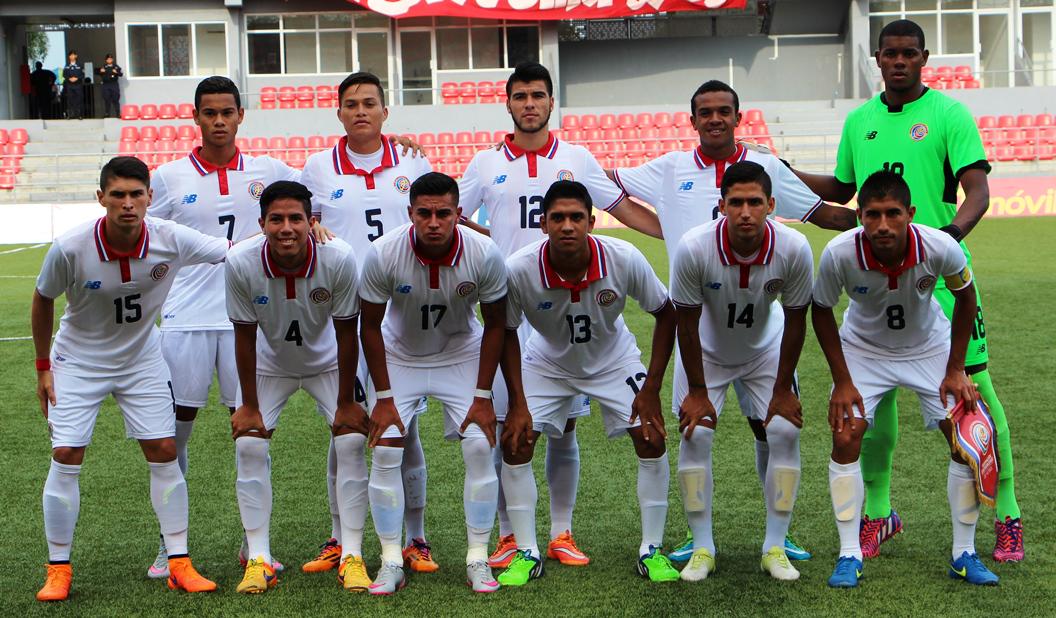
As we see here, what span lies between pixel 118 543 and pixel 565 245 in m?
2.64

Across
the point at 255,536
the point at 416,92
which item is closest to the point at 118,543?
the point at 255,536

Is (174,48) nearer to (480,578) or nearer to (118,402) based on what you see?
(118,402)

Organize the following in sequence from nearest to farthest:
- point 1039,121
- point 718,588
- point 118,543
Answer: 1. point 718,588
2. point 118,543
3. point 1039,121

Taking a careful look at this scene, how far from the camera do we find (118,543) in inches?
217

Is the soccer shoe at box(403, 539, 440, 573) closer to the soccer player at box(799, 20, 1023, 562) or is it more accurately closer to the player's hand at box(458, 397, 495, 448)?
the player's hand at box(458, 397, 495, 448)

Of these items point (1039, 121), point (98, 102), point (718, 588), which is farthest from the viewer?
point (98, 102)

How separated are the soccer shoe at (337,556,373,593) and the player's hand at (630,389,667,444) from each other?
4.33 feet

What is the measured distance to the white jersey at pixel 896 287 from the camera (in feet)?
15.3

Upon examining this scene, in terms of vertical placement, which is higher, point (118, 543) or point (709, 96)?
point (709, 96)

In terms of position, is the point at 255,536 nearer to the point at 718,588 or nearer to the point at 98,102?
the point at 718,588

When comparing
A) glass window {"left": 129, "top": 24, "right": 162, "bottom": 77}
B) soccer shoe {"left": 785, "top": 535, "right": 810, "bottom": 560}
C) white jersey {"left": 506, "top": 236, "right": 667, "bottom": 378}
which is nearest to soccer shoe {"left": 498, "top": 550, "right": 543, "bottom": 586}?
white jersey {"left": 506, "top": 236, "right": 667, "bottom": 378}

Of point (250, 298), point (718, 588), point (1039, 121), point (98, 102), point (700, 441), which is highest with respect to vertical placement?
point (98, 102)

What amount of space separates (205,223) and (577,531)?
7.59ft

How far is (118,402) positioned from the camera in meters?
4.94
